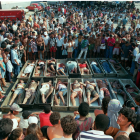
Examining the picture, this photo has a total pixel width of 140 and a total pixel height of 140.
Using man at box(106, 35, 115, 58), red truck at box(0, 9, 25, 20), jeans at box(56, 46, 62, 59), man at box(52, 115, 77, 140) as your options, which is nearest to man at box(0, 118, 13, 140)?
man at box(52, 115, 77, 140)

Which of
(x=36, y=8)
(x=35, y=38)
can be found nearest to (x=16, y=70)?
(x=35, y=38)

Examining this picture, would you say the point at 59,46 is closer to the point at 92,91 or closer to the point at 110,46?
the point at 110,46

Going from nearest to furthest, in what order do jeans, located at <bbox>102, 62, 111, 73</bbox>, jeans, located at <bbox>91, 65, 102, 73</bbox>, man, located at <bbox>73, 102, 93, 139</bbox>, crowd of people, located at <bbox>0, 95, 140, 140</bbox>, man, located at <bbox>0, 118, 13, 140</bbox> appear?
crowd of people, located at <bbox>0, 95, 140, 140</bbox>, man, located at <bbox>0, 118, 13, 140</bbox>, man, located at <bbox>73, 102, 93, 139</bbox>, jeans, located at <bbox>91, 65, 102, 73</bbox>, jeans, located at <bbox>102, 62, 111, 73</bbox>

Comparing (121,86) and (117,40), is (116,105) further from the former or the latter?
(117,40)

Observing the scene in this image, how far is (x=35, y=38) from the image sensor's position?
8930mm

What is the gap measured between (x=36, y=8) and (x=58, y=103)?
84.5 ft

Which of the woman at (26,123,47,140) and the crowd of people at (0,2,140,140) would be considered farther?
A: the woman at (26,123,47,140)

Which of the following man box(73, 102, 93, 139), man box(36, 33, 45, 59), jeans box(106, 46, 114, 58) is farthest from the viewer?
jeans box(106, 46, 114, 58)

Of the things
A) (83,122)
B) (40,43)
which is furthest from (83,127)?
(40,43)

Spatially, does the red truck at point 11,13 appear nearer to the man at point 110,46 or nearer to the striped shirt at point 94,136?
the man at point 110,46

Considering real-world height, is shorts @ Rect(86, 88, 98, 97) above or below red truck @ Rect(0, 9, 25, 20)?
below

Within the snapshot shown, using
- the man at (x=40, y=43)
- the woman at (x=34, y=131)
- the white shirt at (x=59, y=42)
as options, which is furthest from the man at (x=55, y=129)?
the white shirt at (x=59, y=42)

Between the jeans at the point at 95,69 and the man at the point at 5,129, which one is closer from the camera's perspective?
the man at the point at 5,129

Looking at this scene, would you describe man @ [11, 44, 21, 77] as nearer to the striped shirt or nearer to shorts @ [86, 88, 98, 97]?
shorts @ [86, 88, 98, 97]
